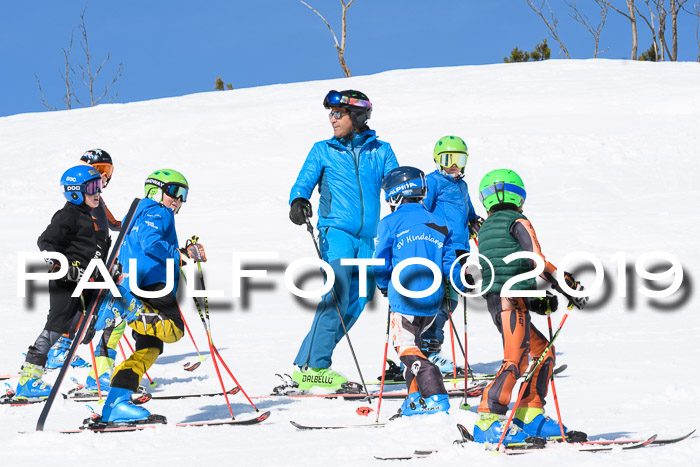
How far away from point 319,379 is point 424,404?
56.9 inches

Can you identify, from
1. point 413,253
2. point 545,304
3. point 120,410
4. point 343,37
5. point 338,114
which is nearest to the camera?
point 545,304

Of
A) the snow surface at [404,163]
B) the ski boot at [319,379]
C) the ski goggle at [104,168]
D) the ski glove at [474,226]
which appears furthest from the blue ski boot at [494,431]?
the ski goggle at [104,168]

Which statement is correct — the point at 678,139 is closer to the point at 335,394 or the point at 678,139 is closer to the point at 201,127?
the point at 201,127

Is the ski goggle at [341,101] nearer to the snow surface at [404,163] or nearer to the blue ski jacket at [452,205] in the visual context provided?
the blue ski jacket at [452,205]

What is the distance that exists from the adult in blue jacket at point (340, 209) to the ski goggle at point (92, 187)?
151cm

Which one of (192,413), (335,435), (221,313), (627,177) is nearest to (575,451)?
(335,435)

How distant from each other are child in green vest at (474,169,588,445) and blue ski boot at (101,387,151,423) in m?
2.07

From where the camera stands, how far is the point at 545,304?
14.0 ft

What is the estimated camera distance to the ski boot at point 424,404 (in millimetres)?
4711

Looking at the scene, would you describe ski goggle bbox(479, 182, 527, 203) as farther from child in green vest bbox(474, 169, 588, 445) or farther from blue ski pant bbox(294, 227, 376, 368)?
blue ski pant bbox(294, 227, 376, 368)

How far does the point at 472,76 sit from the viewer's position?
25.8 metres

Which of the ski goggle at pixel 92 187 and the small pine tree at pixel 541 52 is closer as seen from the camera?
the ski goggle at pixel 92 187

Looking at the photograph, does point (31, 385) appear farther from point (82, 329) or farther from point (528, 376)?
point (528, 376)

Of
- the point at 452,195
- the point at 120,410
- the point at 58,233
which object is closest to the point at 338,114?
the point at 452,195
